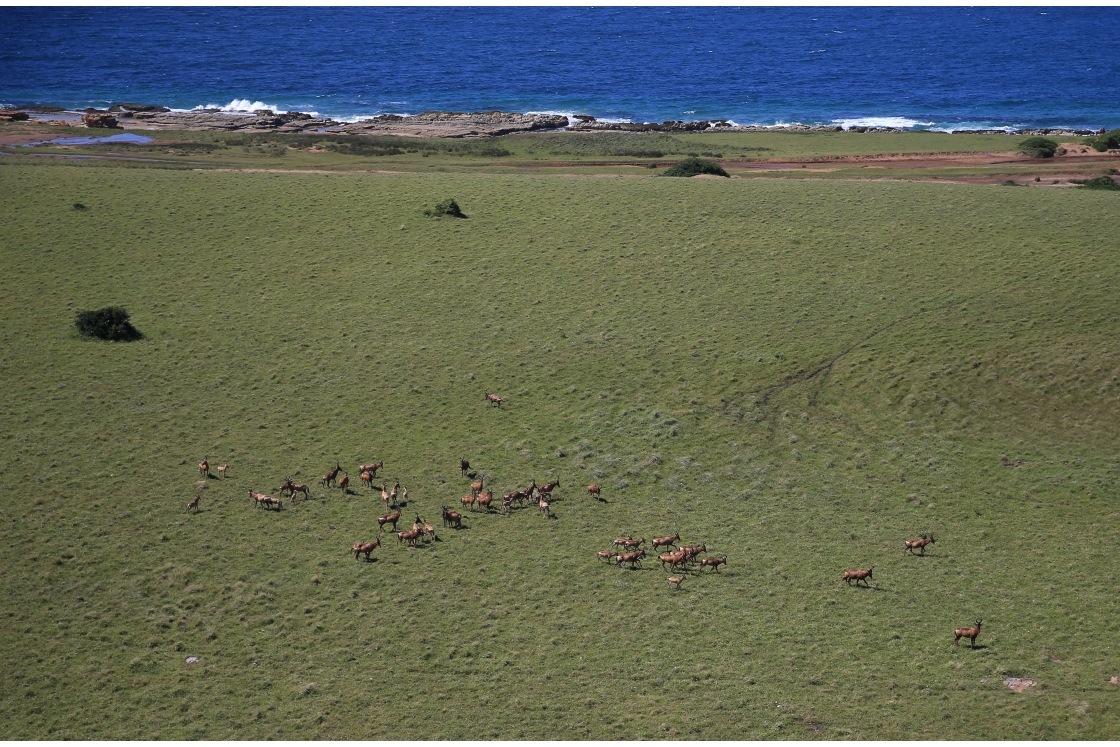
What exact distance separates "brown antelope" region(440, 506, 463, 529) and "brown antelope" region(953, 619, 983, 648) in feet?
53.1

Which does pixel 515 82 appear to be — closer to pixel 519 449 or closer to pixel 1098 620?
pixel 519 449

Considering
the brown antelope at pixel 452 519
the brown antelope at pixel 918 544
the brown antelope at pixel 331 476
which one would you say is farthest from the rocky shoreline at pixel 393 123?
the brown antelope at pixel 918 544

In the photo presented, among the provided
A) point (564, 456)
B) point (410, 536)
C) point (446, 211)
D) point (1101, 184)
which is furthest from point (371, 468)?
point (1101, 184)

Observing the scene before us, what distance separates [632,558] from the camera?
97.0 feet

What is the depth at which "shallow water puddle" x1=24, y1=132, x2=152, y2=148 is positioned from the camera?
92762 mm

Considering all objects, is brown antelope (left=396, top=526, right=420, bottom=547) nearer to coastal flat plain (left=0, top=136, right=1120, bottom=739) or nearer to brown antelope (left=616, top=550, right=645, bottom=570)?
coastal flat plain (left=0, top=136, right=1120, bottom=739)

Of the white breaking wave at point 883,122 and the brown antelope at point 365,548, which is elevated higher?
the white breaking wave at point 883,122

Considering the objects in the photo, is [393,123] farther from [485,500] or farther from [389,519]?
[389,519]

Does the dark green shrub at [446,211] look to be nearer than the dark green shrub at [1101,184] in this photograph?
Yes

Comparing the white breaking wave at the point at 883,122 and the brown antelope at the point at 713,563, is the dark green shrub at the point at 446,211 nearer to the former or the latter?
the brown antelope at the point at 713,563

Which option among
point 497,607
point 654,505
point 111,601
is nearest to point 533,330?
point 654,505

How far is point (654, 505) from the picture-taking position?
3372 cm

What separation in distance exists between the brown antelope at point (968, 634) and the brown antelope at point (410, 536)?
17030 mm

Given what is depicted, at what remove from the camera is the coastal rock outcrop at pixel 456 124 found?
115375mm
